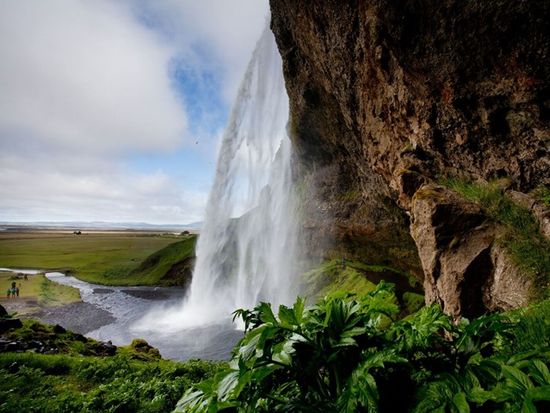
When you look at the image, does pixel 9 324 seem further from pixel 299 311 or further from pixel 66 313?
pixel 299 311

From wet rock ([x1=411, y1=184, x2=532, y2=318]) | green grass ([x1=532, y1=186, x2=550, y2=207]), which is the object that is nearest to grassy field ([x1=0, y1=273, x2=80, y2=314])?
wet rock ([x1=411, y1=184, x2=532, y2=318])

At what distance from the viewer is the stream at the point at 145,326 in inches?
642

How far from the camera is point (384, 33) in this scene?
376 inches

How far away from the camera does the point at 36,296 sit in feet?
102

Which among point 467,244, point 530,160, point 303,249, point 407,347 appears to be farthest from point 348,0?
point 303,249

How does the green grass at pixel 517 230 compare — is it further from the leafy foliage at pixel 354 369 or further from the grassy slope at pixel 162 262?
the grassy slope at pixel 162 262

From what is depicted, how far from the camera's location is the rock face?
6926 mm

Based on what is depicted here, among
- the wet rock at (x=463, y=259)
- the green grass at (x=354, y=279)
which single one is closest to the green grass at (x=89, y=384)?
the wet rock at (x=463, y=259)

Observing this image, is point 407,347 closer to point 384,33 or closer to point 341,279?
point 384,33

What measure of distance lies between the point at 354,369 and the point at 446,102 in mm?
9010

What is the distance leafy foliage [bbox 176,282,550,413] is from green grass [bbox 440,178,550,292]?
4187 mm

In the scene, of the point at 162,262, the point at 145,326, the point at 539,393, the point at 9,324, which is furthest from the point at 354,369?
the point at 162,262

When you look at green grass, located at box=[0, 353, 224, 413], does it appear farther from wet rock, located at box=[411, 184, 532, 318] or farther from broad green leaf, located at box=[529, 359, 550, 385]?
wet rock, located at box=[411, 184, 532, 318]

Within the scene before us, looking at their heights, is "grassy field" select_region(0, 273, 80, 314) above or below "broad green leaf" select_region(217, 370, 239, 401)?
below
